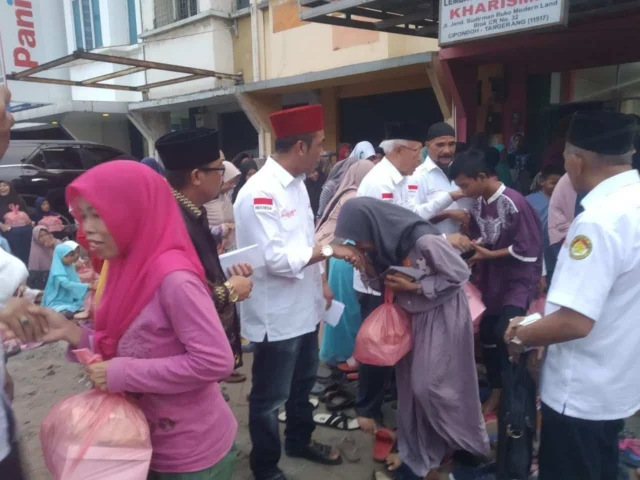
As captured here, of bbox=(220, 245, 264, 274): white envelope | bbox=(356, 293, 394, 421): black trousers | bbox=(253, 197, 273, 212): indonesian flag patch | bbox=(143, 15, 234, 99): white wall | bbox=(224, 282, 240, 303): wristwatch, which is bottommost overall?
bbox=(356, 293, 394, 421): black trousers

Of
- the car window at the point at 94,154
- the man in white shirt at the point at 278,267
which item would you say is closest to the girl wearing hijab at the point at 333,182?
A: the man in white shirt at the point at 278,267

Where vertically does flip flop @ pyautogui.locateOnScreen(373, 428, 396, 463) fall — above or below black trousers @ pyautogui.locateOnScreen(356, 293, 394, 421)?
below

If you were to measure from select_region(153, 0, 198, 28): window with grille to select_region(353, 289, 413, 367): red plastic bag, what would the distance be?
10105 mm

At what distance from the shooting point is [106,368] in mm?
1480

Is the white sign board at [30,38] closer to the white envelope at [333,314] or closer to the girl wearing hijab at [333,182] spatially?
the girl wearing hijab at [333,182]

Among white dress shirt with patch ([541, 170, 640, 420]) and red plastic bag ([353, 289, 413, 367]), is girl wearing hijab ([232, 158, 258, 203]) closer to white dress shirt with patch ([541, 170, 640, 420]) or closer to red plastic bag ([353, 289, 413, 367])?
red plastic bag ([353, 289, 413, 367])

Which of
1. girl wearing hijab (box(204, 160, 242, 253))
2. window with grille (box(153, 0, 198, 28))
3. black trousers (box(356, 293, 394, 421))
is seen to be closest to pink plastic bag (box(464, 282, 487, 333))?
black trousers (box(356, 293, 394, 421))

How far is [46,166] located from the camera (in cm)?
977

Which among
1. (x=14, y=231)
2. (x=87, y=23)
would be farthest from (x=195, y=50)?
(x=14, y=231)

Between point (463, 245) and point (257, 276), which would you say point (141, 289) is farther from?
point (463, 245)

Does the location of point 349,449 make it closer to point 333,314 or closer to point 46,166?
point 333,314

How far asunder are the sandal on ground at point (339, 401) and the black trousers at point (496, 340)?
98 cm

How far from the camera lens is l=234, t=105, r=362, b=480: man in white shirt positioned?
8.42ft

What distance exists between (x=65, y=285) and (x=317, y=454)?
4.31 meters
